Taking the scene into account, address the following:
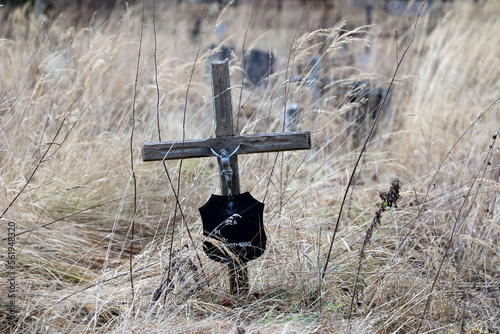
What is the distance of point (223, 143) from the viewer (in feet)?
5.97

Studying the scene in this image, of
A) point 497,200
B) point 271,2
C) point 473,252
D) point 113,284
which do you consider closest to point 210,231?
point 113,284

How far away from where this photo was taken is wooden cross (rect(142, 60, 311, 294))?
1794 millimetres

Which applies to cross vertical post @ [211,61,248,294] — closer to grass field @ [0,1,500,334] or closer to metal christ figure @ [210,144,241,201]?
metal christ figure @ [210,144,241,201]

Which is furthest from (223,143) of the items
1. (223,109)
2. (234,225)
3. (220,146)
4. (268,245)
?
(268,245)

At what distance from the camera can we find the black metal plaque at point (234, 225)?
5.99 ft

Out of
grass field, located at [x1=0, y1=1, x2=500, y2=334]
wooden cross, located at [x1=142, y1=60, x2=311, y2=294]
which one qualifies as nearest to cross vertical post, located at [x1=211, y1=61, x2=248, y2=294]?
wooden cross, located at [x1=142, y1=60, x2=311, y2=294]

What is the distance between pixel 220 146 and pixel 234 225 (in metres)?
0.29

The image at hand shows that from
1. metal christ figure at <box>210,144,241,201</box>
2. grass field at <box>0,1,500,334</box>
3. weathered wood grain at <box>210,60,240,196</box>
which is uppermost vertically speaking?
weathered wood grain at <box>210,60,240,196</box>

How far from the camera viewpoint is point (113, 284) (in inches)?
79.1

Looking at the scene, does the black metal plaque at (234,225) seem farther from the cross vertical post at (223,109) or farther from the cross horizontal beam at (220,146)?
the cross horizontal beam at (220,146)

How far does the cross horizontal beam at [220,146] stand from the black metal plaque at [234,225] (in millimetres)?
170

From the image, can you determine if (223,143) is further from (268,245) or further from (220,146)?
(268,245)

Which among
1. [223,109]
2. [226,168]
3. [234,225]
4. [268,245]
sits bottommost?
[268,245]

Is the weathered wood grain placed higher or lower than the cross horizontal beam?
higher
